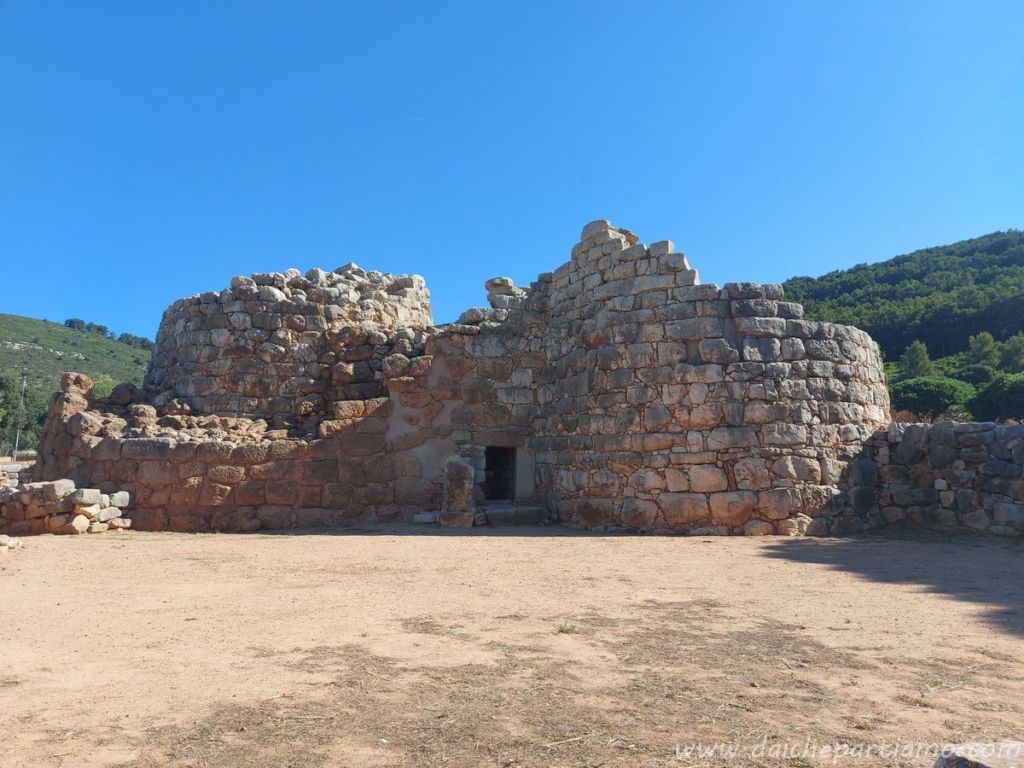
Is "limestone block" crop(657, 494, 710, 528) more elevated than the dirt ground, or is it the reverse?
"limestone block" crop(657, 494, 710, 528)

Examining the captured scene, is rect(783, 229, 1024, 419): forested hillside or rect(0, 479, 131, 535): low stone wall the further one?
rect(783, 229, 1024, 419): forested hillside

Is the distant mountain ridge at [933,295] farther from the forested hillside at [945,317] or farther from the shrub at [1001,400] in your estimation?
the shrub at [1001,400]

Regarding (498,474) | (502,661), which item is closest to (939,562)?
(502,661)

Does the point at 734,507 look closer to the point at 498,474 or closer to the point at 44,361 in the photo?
the point at 498,474

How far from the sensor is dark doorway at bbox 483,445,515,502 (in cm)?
1157

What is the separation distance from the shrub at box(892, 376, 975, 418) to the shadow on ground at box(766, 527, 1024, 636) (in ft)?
80.0

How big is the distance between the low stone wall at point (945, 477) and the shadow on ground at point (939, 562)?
1.07 ft

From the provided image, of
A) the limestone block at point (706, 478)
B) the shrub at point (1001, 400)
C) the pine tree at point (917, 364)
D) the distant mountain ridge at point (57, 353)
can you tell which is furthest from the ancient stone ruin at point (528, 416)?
the distant mountain ridge at point (57, 353)

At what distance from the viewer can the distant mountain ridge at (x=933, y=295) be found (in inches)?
1640

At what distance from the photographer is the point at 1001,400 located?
28781 mm

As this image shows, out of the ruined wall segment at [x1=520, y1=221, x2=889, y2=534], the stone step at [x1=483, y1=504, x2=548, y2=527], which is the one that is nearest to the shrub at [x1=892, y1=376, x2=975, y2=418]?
the ruined wall segment at [x1=520, y1=221, x2=889, y2=534]

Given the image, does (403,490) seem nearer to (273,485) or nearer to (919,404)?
(273,485)

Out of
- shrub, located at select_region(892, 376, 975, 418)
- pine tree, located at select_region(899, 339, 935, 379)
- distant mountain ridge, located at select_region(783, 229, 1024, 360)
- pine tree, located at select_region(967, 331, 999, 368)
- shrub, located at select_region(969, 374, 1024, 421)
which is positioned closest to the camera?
shrub, located at select_region(969, 374, 1024, 421)

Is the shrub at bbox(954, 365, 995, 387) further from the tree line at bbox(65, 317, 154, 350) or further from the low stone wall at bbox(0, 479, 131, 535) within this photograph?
the tree line at bbox(65, 317, 154, 350)
